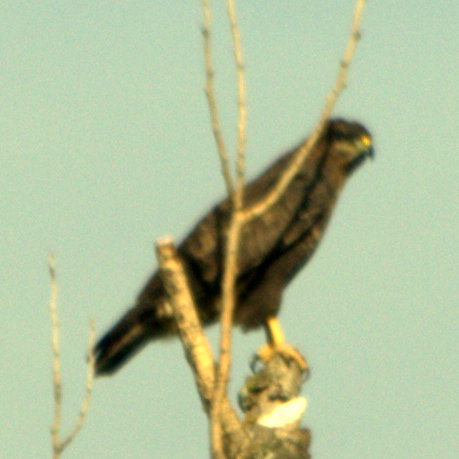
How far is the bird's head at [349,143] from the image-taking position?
1036 centimetres

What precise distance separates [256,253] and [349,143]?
140 cm

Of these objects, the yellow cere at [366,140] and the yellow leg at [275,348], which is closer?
the yellow leg at [275,348]

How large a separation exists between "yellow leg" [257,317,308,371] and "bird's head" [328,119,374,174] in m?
1.53

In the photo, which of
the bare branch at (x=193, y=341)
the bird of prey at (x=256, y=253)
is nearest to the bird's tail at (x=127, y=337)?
the bird of prey at (x=256, y=253)

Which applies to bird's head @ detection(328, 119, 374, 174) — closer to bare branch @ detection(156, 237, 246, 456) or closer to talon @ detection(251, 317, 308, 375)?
talon @ detection(251, 317, 308, 375)

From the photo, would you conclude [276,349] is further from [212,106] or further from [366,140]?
[212,106]

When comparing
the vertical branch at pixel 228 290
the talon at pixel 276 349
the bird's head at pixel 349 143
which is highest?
the bird's head at pixel 349 143

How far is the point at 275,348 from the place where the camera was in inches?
363

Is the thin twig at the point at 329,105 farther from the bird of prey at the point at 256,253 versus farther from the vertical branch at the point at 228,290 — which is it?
the bird of prey at the point at 256,253

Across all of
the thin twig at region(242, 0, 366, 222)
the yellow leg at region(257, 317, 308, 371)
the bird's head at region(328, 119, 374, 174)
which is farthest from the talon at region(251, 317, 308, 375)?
the thin twig at region(242, 0, 366, 222)

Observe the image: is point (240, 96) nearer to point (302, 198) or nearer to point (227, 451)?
point (227, 451)

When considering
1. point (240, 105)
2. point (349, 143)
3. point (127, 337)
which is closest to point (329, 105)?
point (240, 105)

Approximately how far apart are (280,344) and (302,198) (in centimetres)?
115

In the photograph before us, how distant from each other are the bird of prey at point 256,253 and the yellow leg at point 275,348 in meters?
0.02
